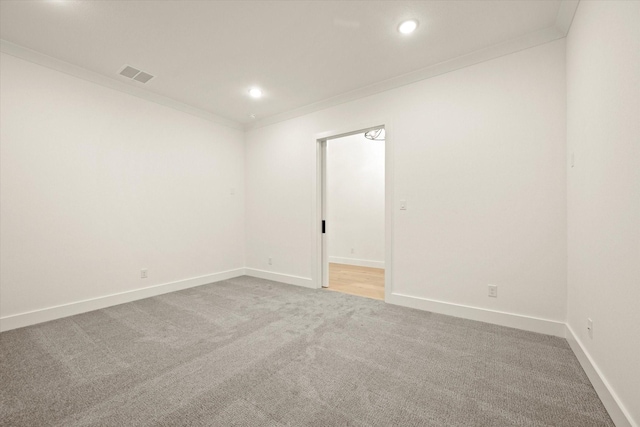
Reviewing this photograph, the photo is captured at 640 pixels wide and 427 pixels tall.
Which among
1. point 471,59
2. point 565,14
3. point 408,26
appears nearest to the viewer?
point 565,14

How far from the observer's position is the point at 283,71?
3148mm

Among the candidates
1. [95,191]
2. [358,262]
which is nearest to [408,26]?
[95,191]

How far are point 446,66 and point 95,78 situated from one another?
401cm

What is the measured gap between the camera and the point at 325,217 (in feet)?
13.6

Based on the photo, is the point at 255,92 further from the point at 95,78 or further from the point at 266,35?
the point at 95,78

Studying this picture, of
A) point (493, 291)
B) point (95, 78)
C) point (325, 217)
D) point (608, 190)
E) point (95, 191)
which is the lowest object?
point (493, 291)

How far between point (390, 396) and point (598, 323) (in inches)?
53.0

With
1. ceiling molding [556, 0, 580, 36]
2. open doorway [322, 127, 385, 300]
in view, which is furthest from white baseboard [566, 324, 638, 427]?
open doorway [322, 127, 385, 300]

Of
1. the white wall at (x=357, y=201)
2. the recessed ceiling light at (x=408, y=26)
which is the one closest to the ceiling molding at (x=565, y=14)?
the recessed ceiling light at (x=408, y=26)

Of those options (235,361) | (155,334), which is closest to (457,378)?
(235,361)

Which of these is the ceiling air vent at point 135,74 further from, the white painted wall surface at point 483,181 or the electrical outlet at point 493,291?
the electrical outlet at point 493,291

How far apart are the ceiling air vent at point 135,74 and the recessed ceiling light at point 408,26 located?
2.85 meters

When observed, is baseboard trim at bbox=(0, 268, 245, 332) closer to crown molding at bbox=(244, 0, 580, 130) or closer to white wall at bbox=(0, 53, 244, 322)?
white wall at bbox=(0, 53, 244, 322)

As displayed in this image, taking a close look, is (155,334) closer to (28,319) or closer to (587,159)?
(28,319)
